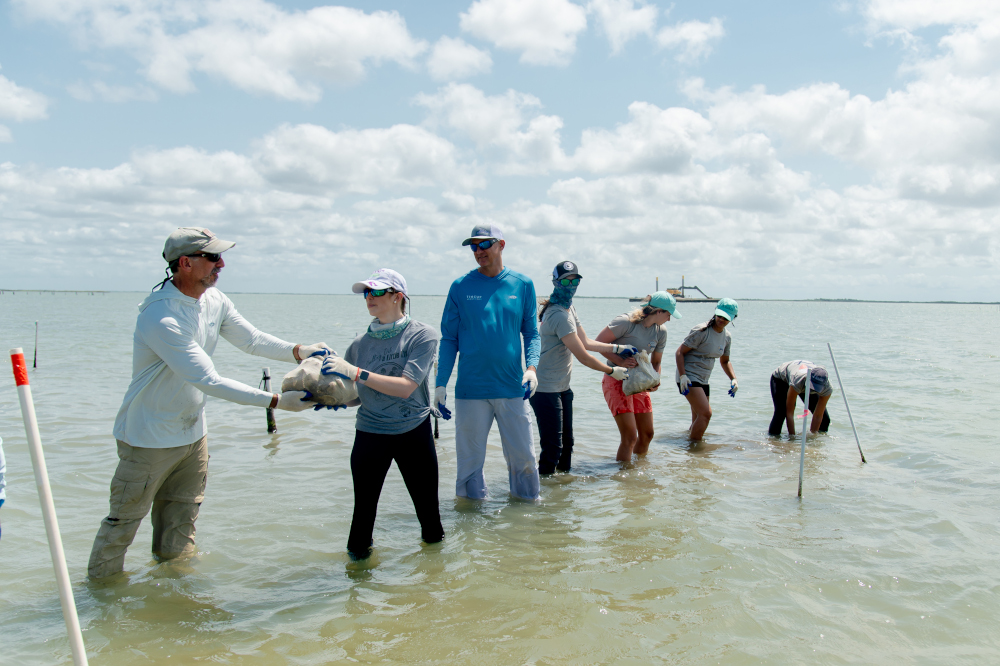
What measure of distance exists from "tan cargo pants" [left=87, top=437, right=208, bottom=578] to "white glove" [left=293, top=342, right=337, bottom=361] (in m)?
0.75

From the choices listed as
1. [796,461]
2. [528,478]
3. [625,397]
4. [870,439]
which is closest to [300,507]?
[528,478]

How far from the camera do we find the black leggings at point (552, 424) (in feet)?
19.7

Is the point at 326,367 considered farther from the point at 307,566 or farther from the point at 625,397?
the point at 625,397

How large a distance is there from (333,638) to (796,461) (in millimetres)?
6319

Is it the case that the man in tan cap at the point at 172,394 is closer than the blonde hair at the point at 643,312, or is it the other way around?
the man in tan cap at the point at 172,394

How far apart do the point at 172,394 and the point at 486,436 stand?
2398 millimetres

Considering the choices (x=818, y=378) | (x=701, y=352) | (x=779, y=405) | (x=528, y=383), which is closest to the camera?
(x=528, y=383)

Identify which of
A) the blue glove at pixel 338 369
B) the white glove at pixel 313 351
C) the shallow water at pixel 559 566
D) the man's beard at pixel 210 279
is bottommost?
the shallow water at pixel 559 566

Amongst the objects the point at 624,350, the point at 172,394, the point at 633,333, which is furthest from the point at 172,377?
the point at 633,333

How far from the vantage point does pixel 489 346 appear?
4855 mm

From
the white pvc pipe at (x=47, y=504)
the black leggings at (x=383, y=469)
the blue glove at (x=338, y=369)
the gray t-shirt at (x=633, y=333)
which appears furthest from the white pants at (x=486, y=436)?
the white pvc pipe at (x=47, y=504)

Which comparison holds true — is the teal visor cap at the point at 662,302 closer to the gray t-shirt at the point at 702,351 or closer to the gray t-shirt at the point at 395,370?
the gray t-shirt at the point at 702,351

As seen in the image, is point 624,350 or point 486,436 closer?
point 486,436

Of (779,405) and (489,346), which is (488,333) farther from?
(779,405)
